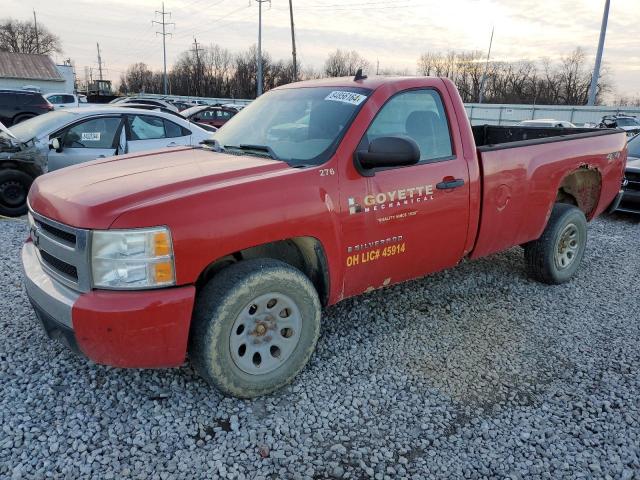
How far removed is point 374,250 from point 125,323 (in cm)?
163

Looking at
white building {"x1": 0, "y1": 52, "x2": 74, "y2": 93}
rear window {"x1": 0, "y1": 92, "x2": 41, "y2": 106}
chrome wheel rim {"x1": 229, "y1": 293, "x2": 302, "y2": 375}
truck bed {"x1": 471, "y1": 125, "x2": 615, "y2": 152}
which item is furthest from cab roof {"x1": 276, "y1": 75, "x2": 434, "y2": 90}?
white building {"x1": 0, "y1": 52, "x2": 74, "y2": 93}

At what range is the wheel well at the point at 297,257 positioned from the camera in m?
2.97

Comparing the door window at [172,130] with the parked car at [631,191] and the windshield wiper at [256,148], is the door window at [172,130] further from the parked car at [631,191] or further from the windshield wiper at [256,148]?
the parked car at [631,191]

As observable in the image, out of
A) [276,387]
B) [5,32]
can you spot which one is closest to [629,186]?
[276,387]

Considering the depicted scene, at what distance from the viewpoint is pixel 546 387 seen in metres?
3.27

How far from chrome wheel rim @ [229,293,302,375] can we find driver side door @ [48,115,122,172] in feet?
18.4

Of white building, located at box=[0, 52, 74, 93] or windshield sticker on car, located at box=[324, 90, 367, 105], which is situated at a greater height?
white building, located at box=[0, 52, 74, 93]

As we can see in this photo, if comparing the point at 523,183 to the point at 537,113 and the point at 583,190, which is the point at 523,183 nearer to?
the point at 583,190

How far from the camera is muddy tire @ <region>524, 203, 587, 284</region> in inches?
189

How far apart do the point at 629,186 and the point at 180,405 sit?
26.7ft

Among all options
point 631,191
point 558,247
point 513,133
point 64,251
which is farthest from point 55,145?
point 631,191

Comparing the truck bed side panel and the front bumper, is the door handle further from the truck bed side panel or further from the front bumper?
the front bumper

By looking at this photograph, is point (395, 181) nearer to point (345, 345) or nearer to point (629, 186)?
point (345, 345)

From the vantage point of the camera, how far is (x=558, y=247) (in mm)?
4969
